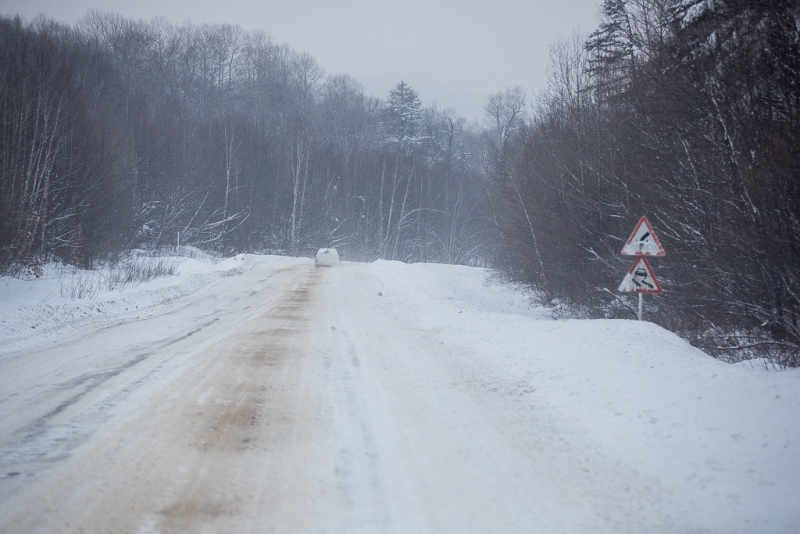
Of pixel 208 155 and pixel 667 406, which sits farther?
pixel 208 155

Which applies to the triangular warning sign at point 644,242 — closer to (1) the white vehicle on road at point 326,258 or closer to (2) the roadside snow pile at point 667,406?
(2) the roadside snow pile at point 667,406

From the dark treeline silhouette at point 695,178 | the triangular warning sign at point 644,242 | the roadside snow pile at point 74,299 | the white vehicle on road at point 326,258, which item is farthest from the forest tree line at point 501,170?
the white vehicle on road at point 326,258

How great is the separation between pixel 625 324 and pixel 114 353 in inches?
358

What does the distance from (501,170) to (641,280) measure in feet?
61.3

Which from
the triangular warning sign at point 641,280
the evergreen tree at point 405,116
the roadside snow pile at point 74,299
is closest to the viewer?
the triangular warning sign at point 641,280

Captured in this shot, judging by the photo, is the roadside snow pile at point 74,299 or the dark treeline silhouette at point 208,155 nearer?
the roadside snow pile at point 74,299

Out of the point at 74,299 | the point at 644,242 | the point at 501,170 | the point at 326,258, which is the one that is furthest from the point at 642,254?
the point at 326,258

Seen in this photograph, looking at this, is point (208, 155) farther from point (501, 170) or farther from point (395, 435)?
point (395, 435)

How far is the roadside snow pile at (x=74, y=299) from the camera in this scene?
10.8 meters

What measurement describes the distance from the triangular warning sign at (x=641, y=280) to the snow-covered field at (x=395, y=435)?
672 millimetres

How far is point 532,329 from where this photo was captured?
10.7 meters

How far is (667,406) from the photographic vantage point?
5.70 metres

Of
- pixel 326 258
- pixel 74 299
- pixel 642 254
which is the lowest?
pixel 74 299

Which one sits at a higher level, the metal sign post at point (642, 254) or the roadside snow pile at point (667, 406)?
the metal sign post at point (642, 254)
